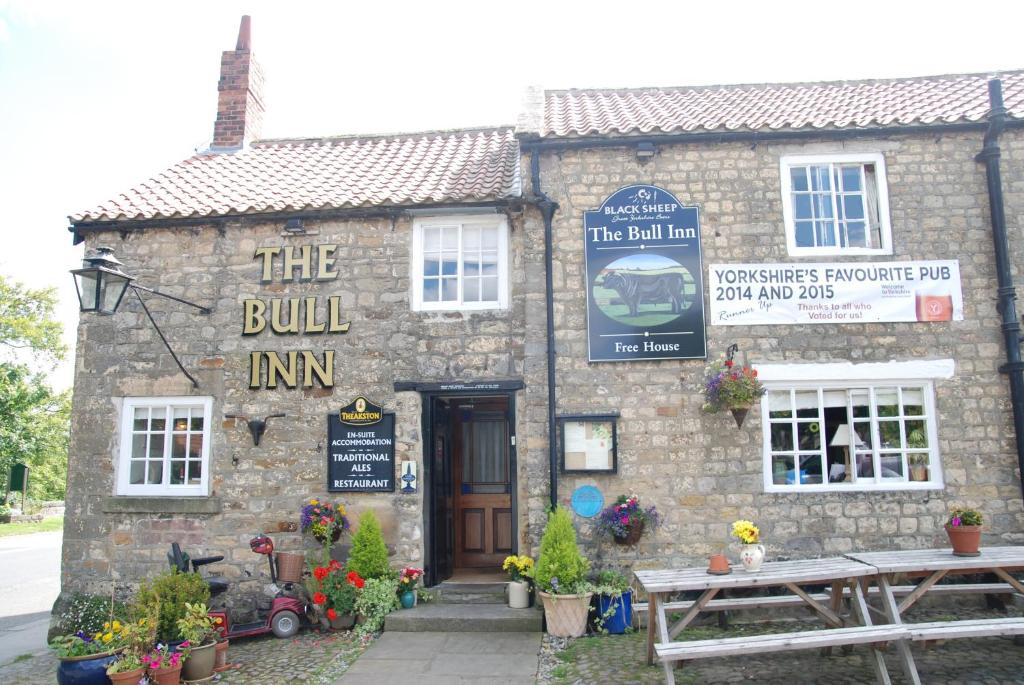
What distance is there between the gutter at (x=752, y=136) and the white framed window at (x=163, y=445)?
5.46 m

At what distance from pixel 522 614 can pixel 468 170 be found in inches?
234

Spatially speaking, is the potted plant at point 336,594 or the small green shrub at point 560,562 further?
the potted plant at point 336,594

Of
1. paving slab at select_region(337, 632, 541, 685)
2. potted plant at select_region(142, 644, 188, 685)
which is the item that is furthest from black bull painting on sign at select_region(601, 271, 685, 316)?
potted plant at select_region(142, 644, 188, 685)

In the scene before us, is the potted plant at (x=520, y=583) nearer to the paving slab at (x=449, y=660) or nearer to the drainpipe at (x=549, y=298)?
the paving slab at (x=449, y=660)

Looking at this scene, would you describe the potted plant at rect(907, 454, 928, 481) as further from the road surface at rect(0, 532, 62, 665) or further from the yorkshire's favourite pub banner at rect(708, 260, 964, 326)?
the road surface at rect(0, 532, 62, 665)

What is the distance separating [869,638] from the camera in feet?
17.5

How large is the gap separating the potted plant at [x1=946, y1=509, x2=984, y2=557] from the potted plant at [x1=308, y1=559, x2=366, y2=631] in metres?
5.96

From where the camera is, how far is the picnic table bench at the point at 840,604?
5.30 metres

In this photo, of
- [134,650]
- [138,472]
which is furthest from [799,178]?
[138,472]

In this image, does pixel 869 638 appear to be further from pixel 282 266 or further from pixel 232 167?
pixel 232 167

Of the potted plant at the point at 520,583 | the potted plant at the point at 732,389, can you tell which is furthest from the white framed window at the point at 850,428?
the potted plant at the point at 520,583

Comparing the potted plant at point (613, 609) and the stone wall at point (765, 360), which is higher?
the stone wall at point (765, 360)

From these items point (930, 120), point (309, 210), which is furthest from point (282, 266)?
point (930, 120)

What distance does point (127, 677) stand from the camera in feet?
19.2
